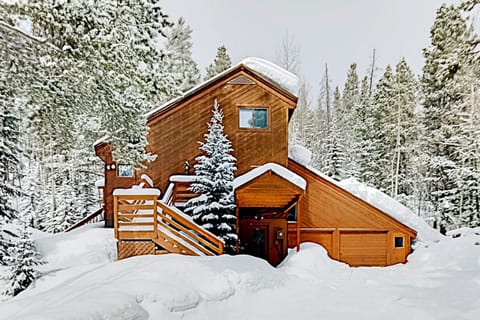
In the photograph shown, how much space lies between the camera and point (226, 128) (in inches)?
439

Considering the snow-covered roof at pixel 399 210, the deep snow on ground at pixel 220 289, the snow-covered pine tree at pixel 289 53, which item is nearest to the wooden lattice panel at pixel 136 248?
the deep snow on ground at pixel 220 289

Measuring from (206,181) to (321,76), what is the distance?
23.6m

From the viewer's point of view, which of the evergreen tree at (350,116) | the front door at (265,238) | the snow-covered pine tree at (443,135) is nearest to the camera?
the front door at (265,238)

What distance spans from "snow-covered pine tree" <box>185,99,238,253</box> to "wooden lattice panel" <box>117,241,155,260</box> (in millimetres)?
1982

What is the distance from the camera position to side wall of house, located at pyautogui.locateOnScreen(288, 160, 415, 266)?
11.1m

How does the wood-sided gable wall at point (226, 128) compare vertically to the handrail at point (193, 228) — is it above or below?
above

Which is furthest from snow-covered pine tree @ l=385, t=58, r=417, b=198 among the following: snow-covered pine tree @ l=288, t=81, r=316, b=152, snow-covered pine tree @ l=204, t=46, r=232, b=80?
snow-covered pine tree @ l=204, t=46, r=232, b=80

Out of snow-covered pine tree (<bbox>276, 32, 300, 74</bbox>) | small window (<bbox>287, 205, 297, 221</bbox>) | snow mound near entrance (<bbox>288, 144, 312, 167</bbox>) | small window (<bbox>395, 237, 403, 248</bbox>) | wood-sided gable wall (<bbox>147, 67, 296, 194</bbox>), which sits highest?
snow-covered pine tree (<bbox>276, 32, 300, 74</bbox>)

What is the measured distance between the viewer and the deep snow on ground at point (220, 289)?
11.6 ft

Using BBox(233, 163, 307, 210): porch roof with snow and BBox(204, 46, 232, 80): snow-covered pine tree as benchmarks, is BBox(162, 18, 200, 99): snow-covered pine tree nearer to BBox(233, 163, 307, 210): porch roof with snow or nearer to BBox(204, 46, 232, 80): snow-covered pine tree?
BBox(204, 46, 232, 80): snow-covered pine tree

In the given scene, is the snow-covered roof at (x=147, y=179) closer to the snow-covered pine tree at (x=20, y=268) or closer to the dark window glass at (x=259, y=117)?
the dark window glass at (x=259, y=117)

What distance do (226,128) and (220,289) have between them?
719 cm

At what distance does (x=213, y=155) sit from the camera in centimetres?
907

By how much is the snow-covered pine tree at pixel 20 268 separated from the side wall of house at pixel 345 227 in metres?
7.97
